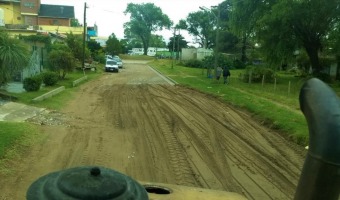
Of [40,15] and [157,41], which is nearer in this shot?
[40,15]

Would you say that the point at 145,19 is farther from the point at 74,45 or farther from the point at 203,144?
the point at 203,144

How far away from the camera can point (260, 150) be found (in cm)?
1218

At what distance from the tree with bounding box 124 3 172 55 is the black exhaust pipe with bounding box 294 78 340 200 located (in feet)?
410

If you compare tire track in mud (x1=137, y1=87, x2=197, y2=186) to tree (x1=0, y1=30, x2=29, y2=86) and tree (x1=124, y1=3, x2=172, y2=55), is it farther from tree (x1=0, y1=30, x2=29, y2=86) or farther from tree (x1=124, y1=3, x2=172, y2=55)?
tree (x1=124, y1=3, x2=172, y2=55)

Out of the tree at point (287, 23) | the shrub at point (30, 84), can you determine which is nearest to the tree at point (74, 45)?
the tree at point (287, 23)

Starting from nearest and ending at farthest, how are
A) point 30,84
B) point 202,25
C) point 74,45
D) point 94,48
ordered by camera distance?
point 30,84
point 74,45
point 94,48
point 202,25

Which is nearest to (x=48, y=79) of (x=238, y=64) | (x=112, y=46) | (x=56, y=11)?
(x=238, y=64)

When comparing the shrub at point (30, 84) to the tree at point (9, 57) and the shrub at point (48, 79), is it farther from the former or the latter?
the shrub at point (48, 79)

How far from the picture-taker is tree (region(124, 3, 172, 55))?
12812 centimetres

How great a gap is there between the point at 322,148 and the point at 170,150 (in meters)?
7.64

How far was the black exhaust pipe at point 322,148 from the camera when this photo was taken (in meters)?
4.14

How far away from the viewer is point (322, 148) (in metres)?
4.20

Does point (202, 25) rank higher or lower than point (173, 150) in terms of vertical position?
higher

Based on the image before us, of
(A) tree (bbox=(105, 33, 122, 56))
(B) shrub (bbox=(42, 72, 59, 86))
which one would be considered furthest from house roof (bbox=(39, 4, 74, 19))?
(B) shrub (bbox=(42, 72, 59, 86))
